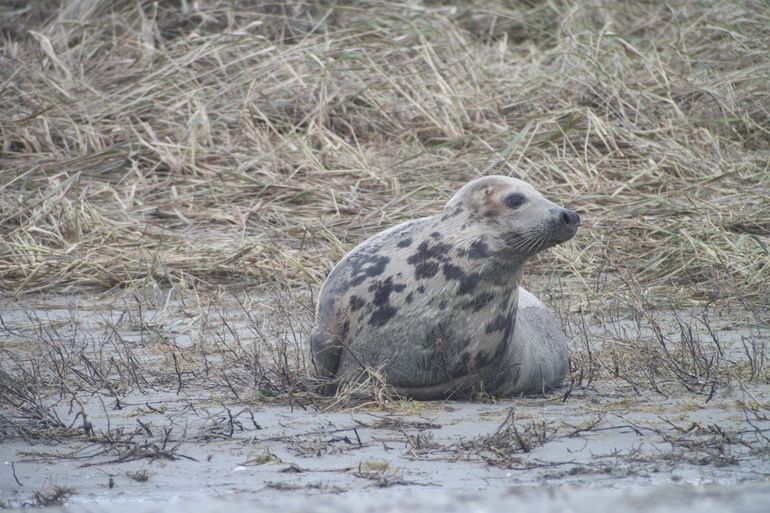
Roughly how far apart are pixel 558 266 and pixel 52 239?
3.44 meters

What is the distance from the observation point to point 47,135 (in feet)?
34.0

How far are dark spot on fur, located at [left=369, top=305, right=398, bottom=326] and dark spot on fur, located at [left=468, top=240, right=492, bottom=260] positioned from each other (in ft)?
1.25

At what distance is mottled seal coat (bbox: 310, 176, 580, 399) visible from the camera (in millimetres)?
Result: 5246

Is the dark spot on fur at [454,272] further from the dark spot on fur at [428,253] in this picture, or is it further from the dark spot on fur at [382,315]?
the dark spot on fur at [382,315]

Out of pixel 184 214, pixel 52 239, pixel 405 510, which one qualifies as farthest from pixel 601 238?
pixel 405 510

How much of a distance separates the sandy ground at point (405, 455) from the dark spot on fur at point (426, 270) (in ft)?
1.69

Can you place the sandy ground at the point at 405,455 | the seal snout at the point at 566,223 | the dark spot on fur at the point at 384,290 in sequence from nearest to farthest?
the sandy ground at the point at 405,455, the seal snout at the point at 566,223, the dark spot on fur at the point at 384,290

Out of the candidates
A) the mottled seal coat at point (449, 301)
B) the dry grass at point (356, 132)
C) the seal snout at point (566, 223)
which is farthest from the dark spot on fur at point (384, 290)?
the dry grass at point (356, 132)

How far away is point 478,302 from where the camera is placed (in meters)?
5.25

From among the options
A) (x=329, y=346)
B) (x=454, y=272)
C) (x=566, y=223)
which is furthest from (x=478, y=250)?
(x=329, y=346)

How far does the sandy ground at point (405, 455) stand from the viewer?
141 inches

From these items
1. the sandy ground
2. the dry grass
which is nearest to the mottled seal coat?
the sandy ground

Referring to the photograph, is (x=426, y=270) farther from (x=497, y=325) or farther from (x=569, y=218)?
(x=569, y=218)

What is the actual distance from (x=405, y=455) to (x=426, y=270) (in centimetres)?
126
